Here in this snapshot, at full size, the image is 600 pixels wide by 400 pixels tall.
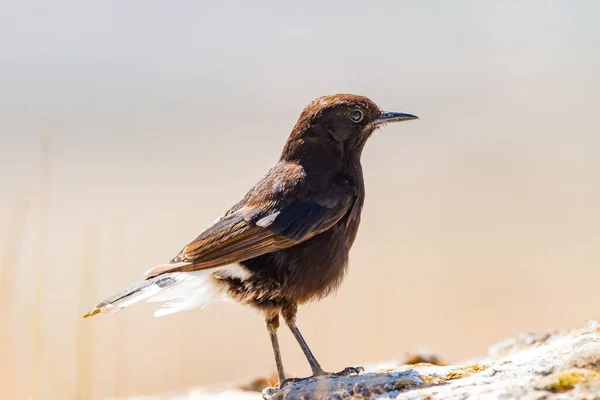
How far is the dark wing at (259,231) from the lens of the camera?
5711mm

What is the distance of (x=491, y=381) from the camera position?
479cm

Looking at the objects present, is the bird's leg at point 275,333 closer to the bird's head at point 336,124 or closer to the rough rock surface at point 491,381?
the rough rock surface at point 491,381

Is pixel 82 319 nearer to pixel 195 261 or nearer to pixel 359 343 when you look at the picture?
pixel 195 261

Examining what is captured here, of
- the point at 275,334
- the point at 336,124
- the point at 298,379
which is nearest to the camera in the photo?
the point at 298,379

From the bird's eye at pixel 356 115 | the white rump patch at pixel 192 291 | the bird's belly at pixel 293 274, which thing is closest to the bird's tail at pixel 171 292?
the white rump patch at pixel 192 291

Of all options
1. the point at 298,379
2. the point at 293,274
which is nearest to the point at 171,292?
the point at 293,274

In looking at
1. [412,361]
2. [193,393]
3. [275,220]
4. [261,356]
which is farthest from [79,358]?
[261,356]

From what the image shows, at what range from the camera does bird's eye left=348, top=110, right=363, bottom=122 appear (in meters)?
6.58

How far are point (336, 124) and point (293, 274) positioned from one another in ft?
4.38

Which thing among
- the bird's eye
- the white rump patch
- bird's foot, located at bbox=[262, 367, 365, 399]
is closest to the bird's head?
the bird's eye

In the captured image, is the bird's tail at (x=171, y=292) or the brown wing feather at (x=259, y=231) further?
the brown wing feather at (x=259, y=231)

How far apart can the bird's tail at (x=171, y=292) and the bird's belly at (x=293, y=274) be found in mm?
221

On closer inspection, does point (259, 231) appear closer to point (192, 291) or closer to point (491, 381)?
point (192, 291)

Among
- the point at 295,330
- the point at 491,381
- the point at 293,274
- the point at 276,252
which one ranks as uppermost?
the point at 276,252
